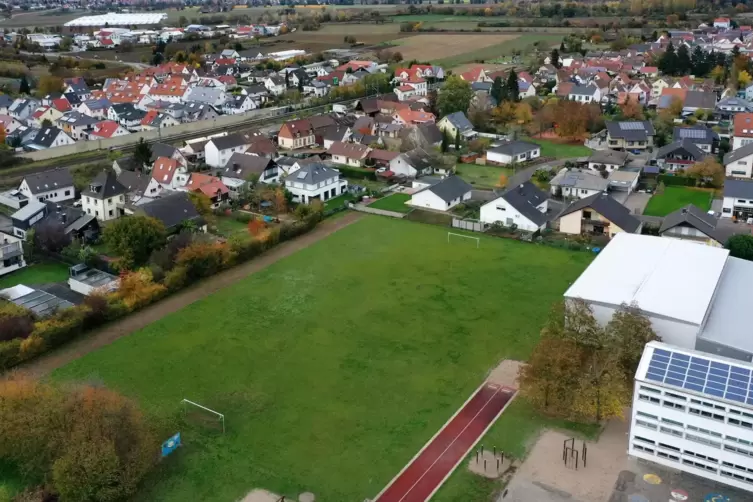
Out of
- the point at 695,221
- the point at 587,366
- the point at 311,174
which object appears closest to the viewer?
the point at 587,366

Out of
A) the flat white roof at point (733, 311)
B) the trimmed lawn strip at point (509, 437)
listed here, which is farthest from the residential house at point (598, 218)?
the trimmed lawn strip at point (509, 437)

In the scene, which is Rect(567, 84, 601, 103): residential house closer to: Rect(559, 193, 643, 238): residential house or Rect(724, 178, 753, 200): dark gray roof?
Rect(724, 178, 753, 200): dark gray roof

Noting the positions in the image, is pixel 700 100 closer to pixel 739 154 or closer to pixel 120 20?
pixel 739 154

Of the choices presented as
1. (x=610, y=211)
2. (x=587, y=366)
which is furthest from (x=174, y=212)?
(x=587, y=366)

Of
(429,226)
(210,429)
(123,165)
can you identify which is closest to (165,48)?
(123,165)

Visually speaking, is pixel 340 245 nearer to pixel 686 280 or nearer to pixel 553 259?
pixel 553 259

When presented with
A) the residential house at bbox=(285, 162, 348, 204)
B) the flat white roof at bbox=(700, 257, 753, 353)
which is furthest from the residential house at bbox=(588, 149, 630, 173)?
the flat white roof at bbox=(700, 257, 753, 353)
